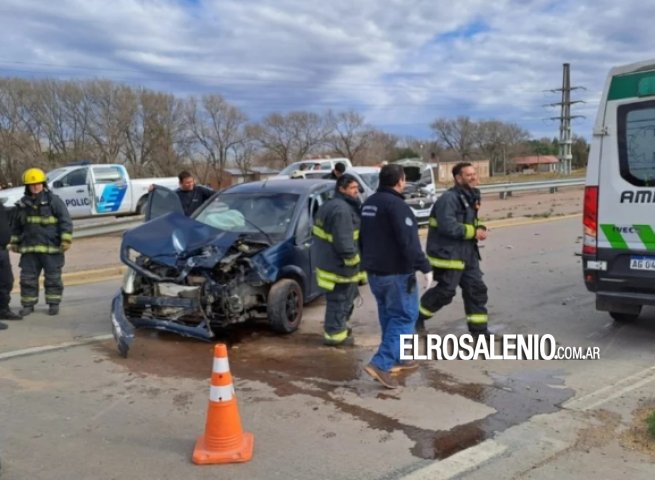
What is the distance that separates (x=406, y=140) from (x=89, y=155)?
195ft

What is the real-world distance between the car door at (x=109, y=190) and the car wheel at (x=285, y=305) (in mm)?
14814

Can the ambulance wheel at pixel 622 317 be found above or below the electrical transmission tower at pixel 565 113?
below

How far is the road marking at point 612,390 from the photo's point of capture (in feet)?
15.4

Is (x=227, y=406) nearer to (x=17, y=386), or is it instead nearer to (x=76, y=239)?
(x=17, y=386)

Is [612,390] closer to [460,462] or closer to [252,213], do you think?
[460,462]

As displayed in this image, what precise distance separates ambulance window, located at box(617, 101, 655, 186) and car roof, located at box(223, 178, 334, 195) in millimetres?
3521

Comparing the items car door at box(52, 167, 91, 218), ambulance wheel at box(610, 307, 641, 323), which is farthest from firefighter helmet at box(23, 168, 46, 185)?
Answer: car door at box(52, 167, 91, 218)

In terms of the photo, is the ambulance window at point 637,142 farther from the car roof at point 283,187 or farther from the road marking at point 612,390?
the car roof at point 283,187

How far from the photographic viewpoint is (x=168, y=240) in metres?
6.43

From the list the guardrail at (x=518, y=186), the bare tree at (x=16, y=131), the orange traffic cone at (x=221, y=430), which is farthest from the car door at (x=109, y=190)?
the bare tree at (x=16, y=131)

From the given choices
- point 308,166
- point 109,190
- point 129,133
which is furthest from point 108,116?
point 109,190

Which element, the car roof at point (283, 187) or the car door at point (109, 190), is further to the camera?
the car door at point (109, 190)

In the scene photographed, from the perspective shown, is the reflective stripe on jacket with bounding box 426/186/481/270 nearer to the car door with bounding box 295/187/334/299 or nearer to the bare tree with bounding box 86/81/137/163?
the car door with bounding box 295/187/334/299

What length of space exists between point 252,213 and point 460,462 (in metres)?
4.53
